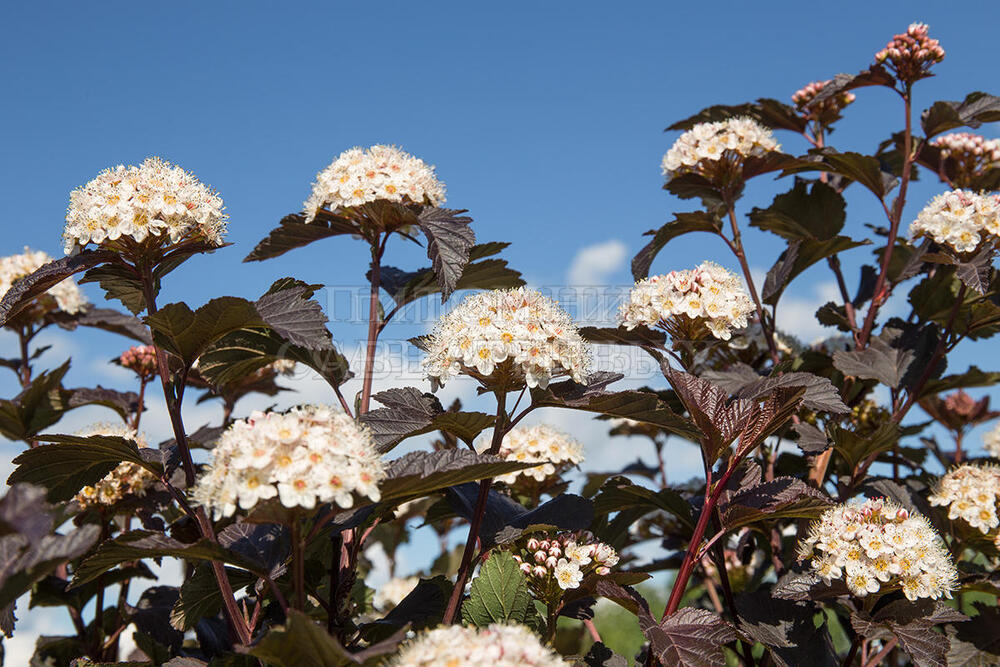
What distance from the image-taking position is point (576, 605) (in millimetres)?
2619

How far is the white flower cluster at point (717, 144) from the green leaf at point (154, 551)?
2.76m

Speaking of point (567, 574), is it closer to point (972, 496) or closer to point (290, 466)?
point (290, 466)

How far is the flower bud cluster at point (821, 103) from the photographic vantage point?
14.0ft

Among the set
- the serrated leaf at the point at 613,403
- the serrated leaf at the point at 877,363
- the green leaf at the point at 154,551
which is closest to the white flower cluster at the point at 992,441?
the serrated leaf at the point at 877,363

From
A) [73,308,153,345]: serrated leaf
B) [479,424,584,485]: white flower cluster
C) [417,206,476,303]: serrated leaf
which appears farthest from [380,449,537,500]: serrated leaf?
[73,308,153,345]: serrated leaf

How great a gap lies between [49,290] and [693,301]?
3733 mm

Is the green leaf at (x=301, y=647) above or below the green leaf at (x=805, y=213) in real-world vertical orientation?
below

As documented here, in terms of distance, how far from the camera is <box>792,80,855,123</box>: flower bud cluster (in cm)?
428

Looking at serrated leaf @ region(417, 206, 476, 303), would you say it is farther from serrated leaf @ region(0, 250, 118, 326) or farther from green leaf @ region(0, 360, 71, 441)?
green leaf @ region(0, 360, 71, 441)

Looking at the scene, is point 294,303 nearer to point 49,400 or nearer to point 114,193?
point 114,193

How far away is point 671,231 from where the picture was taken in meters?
3.72

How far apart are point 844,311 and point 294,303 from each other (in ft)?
9.55

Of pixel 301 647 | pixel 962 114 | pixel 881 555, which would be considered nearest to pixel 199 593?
pixel 301 647

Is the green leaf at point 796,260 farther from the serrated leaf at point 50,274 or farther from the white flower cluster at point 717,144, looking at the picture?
the serrated leaf at point 50,274
